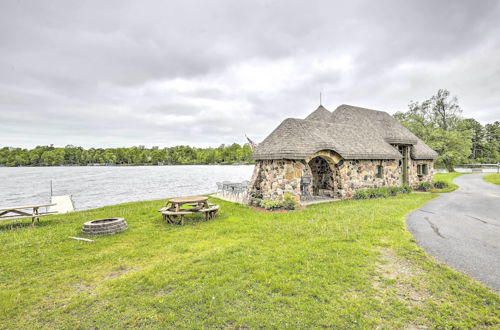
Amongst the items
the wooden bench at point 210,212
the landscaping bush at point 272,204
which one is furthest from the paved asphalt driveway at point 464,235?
the wooden bench at point 210,212

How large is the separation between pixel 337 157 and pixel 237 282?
11.6 m

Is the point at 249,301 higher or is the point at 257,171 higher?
the point at 257,171

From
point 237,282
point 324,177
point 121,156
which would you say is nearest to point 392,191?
point 324,177

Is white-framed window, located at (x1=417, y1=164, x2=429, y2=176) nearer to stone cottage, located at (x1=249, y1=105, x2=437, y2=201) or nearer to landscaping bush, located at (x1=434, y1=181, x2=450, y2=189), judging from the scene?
stone cottage, located at (x1=249, y1=105, x2=437, y2=201)

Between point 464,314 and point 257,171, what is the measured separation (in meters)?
10.7

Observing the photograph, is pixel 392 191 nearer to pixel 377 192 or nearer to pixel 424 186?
pixel 377 192

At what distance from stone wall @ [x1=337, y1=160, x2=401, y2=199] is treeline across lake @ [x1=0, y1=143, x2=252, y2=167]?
298ft

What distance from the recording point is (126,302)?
4.32m

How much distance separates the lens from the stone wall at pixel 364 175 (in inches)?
587

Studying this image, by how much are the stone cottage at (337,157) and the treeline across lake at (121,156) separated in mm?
88810

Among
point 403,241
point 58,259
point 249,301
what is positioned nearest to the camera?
point 249,301

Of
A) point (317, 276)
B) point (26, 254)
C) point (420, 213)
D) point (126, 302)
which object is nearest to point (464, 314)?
point (317, 276)

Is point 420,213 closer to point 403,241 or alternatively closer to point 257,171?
point 403,241

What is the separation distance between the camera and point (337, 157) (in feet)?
47.8
